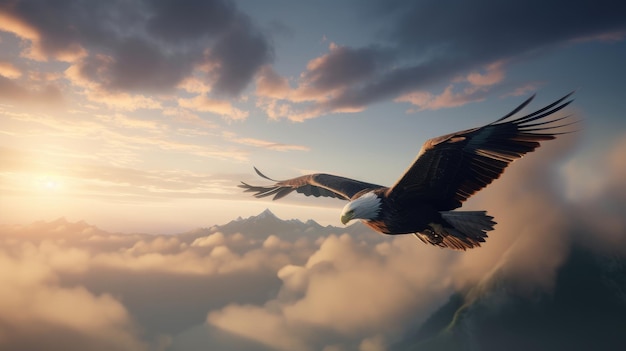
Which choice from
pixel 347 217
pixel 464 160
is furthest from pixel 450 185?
pixel 347 217

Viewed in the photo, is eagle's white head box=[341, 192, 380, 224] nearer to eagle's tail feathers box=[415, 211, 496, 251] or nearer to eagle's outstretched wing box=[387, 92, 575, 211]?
eagle's outstretched wing box=[387, 92, 575, 211]

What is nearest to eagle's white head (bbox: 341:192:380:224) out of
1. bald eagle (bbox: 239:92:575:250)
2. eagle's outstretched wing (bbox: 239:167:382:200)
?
bald eagle (bbox: 239:92:575:250)

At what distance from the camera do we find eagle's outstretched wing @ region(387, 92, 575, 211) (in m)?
6.46

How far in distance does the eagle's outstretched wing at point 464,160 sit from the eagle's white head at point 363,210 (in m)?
0.45

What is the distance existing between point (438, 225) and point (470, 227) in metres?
0.85

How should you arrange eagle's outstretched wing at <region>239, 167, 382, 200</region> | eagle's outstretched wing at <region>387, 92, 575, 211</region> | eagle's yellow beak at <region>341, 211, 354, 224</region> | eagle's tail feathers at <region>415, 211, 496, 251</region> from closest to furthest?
eagle's outstretched wing at <region>387, 92, 575, 211</region> → eagle's yellow beak at <region>341, 211, 354, 224</region> → eagle's tail feathers at <region>415, 211, 496, 251</region> → eagle's outstretched wing at <region>239, 167, 382, 200</region>

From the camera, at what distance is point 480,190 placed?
7.64m

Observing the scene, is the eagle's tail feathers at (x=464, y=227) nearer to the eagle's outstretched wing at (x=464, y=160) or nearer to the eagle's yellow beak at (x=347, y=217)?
the eagle's outstretched wing at (x=464, y=160)

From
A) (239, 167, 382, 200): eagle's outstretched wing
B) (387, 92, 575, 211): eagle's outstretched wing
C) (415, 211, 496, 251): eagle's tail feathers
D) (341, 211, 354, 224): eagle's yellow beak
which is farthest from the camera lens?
(239, 167, 382, 200): eagle's outstretched wing

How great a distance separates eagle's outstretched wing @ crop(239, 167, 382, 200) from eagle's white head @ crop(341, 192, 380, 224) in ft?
6.86

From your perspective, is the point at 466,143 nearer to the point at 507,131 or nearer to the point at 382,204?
the point at 507,131

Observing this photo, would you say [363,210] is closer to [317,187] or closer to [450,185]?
[450,185]

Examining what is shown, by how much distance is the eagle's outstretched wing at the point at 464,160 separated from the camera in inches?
254

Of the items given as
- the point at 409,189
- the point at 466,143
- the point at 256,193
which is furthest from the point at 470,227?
the point at 256,193
